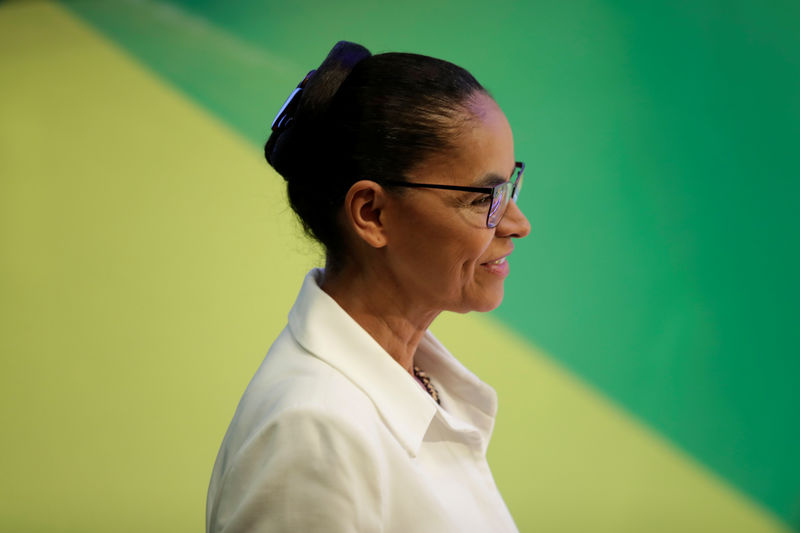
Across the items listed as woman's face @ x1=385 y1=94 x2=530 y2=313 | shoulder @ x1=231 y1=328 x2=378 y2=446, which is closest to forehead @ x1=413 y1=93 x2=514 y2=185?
woman's face @ x1=385 y1=94 x2=530 y2=313

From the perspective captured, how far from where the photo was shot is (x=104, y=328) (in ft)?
7.36

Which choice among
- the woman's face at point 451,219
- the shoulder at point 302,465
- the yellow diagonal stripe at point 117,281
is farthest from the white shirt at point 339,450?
the yellow diagonal stripe at point 117,281

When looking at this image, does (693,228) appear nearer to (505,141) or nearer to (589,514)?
(589,514)

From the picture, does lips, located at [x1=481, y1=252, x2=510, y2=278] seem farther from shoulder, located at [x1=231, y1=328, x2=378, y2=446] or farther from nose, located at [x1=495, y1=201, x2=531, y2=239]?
shoulder, located at [x1=231, y1=328, x2=378, y2=446]

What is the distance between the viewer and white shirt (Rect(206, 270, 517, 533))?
81 cm

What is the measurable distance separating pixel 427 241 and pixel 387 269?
0.07 meters

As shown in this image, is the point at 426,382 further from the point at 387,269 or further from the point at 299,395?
the point at 299,395

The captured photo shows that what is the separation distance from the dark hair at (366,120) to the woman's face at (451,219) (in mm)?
23

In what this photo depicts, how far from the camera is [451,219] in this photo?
3.45 feet

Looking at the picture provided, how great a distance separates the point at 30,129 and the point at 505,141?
1694mm

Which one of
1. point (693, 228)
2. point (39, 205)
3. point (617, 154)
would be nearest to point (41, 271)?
point (39, 205)

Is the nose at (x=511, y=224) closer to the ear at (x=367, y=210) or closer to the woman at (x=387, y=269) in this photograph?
the woman at (x=387, y=269)

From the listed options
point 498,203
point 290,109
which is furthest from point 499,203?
point 290,109

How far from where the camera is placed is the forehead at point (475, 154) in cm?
103
